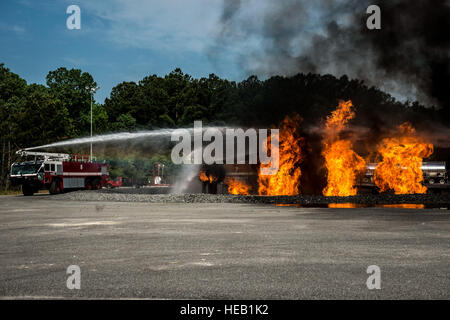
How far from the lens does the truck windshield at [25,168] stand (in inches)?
1310

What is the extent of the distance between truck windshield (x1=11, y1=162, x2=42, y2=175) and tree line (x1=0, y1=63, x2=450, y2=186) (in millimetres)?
8530

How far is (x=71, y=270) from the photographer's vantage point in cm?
738

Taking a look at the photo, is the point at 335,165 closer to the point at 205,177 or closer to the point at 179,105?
the point at 205,177

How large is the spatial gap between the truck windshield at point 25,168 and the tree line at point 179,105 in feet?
28.0

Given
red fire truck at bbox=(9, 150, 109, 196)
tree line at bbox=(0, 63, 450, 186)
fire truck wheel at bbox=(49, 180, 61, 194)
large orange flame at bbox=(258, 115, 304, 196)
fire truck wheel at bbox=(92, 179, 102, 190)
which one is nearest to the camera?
large orange flame at bbox=(258, 115, 304, 196)

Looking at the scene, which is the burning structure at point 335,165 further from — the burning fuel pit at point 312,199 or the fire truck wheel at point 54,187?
the fire truck wheel at point 54,187

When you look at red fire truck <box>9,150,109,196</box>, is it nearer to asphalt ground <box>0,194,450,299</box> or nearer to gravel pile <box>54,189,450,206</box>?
gravel pile <box>54,189,450,206</box>

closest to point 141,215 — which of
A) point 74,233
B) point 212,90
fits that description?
point 74,233

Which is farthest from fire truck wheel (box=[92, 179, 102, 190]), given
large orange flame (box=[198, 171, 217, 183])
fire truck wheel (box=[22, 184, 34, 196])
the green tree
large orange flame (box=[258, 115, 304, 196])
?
the green tree

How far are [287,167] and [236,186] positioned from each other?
3.89m

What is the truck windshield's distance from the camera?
109 feet

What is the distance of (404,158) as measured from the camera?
27.2m
